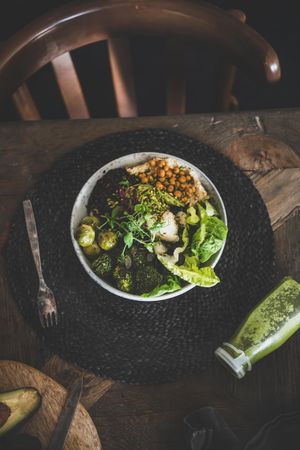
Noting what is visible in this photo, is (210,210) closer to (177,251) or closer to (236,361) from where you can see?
(177,251)

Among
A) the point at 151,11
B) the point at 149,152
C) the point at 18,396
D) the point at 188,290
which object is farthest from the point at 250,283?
the point at 151,11

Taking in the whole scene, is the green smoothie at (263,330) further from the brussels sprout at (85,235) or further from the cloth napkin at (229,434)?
the brussels sprout at (85,235)

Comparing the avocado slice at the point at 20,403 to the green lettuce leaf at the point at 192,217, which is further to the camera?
the green lettuce leaf at the point at 192,217


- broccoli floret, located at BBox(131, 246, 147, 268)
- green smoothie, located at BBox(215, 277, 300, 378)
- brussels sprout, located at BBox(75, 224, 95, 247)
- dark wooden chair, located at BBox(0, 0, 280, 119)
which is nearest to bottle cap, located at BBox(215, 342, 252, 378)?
green smoothie, located at BBox(215, 277, 300, 378)

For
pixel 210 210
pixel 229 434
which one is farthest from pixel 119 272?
pixel 229 434

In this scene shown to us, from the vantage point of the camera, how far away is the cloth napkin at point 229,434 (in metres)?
0.93

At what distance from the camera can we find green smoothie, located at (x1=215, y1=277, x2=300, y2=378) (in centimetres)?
96

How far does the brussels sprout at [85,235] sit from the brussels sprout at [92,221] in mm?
17

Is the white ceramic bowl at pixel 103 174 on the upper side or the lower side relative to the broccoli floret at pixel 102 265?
upper

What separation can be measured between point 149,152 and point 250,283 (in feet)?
1.26

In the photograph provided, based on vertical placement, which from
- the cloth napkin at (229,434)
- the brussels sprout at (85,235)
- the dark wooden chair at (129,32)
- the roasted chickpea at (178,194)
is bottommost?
the cloth napkin at (229,434)

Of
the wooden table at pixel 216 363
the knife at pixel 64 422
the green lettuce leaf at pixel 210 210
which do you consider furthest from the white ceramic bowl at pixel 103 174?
the knife at pixel 64 422

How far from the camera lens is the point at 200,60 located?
204 centimetres

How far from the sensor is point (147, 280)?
0.98 m
